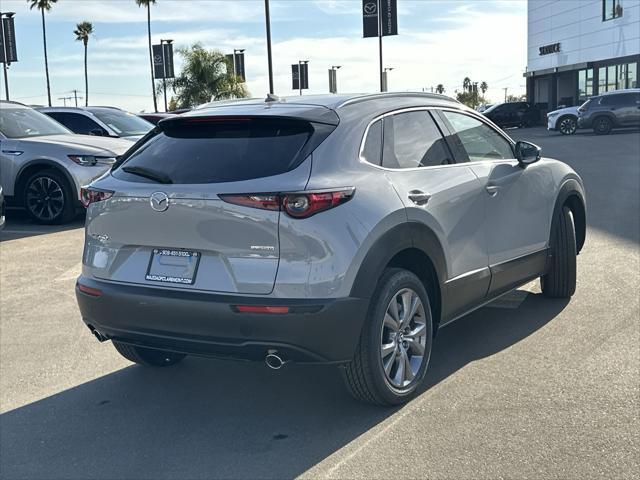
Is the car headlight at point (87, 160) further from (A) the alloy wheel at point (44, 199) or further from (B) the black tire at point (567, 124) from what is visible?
(B) the black tire at point (567, 124)

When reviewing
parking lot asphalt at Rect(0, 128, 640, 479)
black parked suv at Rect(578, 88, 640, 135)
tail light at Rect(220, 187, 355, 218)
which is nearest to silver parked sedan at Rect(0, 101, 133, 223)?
parking lot asphalt at Rect(0, 128, 640, 479)

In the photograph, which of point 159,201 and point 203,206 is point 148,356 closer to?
point 159,201

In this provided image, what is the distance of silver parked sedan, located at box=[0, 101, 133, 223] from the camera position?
1105 cm

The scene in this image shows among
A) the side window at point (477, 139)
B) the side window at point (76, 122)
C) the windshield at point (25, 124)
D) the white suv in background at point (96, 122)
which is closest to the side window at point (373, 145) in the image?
the side window at point (477, 139)

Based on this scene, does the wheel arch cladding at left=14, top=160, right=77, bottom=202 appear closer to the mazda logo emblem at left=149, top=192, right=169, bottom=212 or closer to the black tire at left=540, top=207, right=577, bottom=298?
the black tire at left=540, top=207, right=577, bottom=298

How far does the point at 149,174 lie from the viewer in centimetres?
411

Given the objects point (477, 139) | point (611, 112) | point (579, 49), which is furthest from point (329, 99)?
point (579, 49)

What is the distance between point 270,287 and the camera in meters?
→ 3.68

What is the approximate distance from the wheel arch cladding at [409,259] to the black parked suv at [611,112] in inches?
1140

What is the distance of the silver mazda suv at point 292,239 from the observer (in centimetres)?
369

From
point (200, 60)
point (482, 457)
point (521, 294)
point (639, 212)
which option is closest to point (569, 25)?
point (200, 60)

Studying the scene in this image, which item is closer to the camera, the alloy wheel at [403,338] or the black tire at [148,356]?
the alloy wheel at [403,338]

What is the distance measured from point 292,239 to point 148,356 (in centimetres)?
186

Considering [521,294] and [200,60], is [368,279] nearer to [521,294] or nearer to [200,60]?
[521,294]
